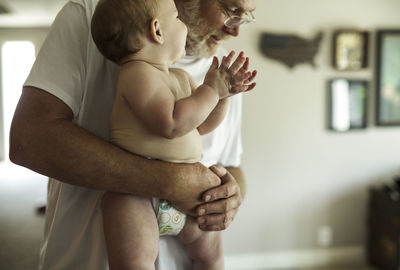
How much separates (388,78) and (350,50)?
1.67 ft

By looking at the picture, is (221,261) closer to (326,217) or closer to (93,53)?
(93,53)

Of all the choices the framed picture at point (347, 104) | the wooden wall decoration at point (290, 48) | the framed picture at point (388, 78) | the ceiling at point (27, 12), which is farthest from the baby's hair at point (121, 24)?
the framed picture at point (388, 78)

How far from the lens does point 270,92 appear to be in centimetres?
358

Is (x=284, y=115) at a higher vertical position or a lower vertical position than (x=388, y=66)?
lower

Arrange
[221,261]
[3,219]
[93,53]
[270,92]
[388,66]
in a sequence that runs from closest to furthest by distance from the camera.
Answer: [93,53] → [221,261] → [270,92] → [388,66] → [3,219]

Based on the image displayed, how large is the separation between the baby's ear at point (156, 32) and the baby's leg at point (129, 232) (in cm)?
39

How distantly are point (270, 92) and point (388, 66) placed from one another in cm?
126

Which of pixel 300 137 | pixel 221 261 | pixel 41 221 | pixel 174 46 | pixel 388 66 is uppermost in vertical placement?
pixel 388 66

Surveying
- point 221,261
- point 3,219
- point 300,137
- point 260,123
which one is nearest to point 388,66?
point 300,137

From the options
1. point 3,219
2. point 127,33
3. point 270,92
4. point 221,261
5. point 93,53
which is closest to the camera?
point 127,33

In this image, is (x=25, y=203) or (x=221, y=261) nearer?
(x=221, y=261)

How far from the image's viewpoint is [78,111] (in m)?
1.01

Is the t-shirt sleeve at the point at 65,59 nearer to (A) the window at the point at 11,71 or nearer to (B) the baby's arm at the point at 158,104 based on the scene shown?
(B) the baby's arm at the point at 158,104

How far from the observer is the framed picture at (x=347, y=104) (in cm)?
369
